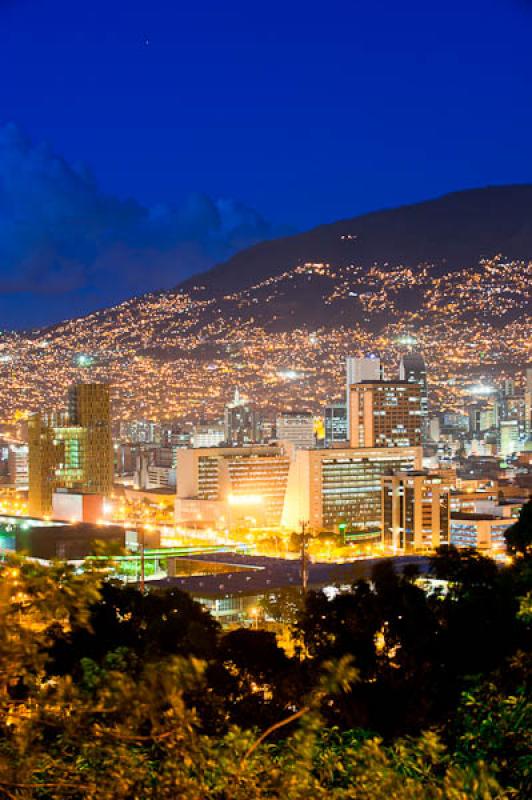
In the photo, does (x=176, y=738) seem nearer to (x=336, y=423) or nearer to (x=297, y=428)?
(x=297, y=428)

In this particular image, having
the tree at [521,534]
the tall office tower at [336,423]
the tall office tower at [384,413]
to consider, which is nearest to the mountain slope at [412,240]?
the tall office tower at [336,423]

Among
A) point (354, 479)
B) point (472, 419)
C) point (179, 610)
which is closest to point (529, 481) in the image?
point (354, 479)

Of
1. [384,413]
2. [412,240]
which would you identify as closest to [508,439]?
[384,413]

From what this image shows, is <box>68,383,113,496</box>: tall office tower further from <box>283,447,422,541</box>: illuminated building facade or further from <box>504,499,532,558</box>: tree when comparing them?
<box>504,499,532,558</box>: tree

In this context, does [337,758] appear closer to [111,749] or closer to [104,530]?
[111,749]

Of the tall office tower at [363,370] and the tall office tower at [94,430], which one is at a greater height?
the tall office tower at [363,370]

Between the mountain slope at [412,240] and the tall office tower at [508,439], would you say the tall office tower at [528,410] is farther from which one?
the mountain slope at [412,240]
